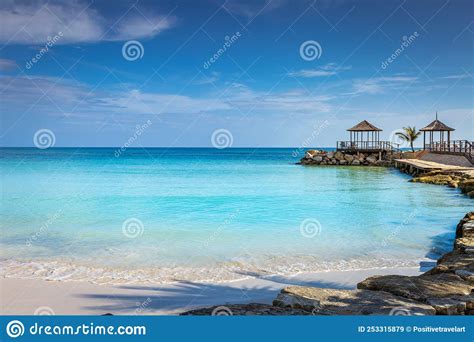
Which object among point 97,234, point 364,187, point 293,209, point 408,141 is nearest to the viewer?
point 97,234

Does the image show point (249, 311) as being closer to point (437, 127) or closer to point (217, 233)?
point (217, 233)

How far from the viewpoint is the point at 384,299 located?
4.18 metres

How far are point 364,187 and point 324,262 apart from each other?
15.7 metres

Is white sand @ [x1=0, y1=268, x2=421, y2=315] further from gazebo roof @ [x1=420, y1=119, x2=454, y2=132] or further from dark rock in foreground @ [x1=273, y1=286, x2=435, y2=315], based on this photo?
gazebo roof @ [x1=420, y1=119, x2=454, y2=132]

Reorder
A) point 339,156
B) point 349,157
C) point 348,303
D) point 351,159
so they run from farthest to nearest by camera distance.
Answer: point 339,156
point 349,157
point 351,159
point 348,303

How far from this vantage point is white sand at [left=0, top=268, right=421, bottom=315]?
16.8 feet

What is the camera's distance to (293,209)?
14406mm

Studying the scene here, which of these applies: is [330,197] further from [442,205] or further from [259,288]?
[259,288]

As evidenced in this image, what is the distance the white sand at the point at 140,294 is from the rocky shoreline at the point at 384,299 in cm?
114

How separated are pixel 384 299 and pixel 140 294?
3.11 meters

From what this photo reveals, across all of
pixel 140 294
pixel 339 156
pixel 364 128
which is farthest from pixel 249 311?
pixel 339 156

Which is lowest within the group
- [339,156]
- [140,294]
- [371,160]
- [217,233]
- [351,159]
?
[140,294]

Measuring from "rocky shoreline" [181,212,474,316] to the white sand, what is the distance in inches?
45.0
